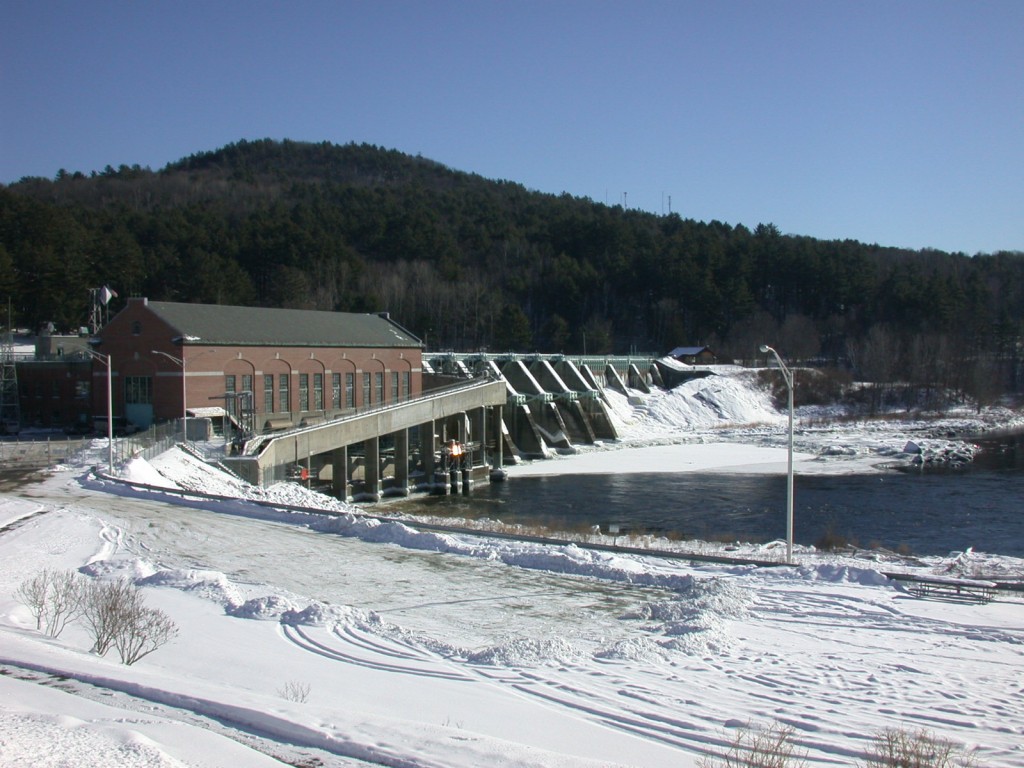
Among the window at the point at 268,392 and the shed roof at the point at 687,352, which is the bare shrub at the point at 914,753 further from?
the shed roof at the point at 687,352

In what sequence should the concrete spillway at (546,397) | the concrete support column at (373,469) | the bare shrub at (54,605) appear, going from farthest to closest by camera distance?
the concrete spillway at (546,397), the concrete support column at (373,469), the bare shrub at (54,605)

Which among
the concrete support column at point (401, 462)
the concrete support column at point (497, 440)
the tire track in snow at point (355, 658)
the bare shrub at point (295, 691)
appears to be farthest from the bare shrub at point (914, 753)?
the concrete support column at point (497, 440)

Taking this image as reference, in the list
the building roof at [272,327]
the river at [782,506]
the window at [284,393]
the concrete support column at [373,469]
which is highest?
the building roof at [272,327]

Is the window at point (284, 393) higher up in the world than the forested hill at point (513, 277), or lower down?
lower down

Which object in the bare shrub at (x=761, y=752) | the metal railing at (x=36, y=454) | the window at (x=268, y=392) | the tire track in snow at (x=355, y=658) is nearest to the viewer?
the bare shrub at (x=761, y=752)

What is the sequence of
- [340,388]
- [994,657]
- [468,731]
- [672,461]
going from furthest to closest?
[672,461]
[340,388]
[994,657]
[468,731]

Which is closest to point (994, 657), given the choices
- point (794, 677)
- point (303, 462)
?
point (794, 677)

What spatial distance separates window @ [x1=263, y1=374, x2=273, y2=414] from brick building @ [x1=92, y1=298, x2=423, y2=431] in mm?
52

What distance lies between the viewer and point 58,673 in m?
9.10

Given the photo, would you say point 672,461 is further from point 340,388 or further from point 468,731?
point 468,731

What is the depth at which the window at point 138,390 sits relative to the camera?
41594 mm

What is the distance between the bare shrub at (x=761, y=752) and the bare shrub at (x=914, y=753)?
0.68 m

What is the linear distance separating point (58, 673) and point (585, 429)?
188 ft

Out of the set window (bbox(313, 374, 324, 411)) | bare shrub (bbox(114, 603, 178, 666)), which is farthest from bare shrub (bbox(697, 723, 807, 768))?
window (bbox(313, 374, 324, 411))
